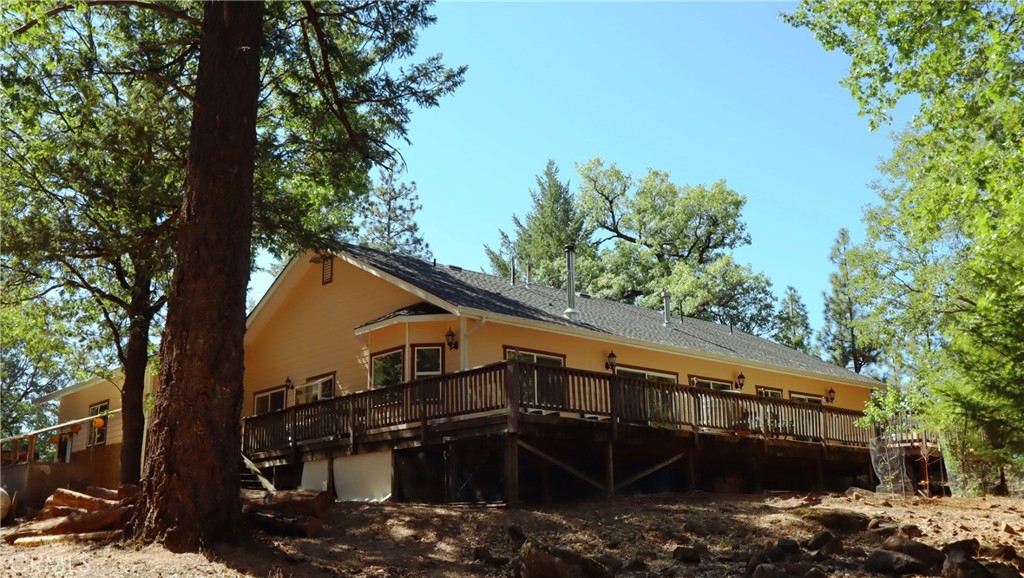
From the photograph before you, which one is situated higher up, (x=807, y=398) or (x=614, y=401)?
(x=807, y=398)

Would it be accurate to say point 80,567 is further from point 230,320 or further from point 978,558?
point 978,558

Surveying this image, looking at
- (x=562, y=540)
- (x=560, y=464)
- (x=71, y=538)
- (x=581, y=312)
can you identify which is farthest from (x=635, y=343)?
(x=71, y=538)

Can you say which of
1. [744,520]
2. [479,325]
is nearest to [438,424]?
[479,325]

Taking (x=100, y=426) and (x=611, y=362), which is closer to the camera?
(x=611, y=362)

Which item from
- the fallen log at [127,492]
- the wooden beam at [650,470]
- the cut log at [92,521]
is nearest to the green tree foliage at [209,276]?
the cut log at [92,521]

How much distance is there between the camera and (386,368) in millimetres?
20359

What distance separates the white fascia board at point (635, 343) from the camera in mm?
18938

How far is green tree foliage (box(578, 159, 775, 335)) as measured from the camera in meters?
44.4

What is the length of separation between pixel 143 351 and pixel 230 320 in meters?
9.94

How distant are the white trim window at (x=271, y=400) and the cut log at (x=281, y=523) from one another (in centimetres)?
1172

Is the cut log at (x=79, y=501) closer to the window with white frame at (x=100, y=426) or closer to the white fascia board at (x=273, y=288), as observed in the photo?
the white fascia board at (x=273, y=288)

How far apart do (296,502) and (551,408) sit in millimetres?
4856

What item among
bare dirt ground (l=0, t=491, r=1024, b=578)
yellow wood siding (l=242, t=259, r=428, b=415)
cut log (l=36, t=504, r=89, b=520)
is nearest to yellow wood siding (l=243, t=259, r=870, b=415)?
yellow wood siding (l=242, t=259, r=428, b=415)

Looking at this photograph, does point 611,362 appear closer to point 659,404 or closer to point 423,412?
point 659,404
